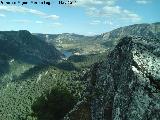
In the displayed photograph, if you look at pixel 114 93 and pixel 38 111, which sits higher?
A: pixel 114 93

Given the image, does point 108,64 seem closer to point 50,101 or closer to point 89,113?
point 89,113

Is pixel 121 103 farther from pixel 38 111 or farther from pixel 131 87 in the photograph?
pixel 38 111

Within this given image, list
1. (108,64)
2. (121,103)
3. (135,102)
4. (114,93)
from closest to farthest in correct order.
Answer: (135,102) < (121,103) < (114,93) < (108,64)

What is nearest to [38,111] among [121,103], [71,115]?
[71,115]

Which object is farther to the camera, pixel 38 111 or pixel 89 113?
pixel 38 111

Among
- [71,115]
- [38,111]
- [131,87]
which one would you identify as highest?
[131,87]

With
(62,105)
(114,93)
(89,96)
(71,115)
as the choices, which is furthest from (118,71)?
(62,105)

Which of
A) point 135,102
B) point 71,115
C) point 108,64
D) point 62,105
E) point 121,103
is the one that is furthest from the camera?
point 62,105
